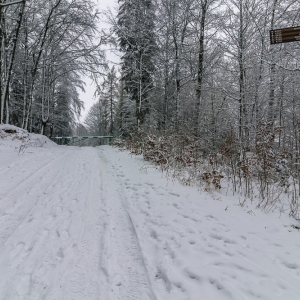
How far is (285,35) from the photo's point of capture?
3.97 meters

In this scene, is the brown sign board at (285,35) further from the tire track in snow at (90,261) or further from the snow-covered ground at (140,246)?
the tire track in snow at (90,261)

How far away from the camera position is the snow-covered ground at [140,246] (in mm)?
1555

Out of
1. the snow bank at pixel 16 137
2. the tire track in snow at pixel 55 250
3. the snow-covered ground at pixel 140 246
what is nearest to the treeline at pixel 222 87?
the snow-covered ground at pixel 140 246

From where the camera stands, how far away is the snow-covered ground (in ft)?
5.10

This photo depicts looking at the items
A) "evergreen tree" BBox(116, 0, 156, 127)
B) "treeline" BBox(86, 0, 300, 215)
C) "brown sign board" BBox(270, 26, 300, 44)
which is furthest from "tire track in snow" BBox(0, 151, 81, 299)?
"evergreen tree" BBox(116, 0, 156, 127)

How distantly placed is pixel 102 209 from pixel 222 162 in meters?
3.42

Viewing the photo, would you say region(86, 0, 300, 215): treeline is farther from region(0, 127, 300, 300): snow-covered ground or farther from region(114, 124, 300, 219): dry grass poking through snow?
region(0, 127, 300, 300): snow-covered ground

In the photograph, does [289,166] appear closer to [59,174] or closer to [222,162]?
[222,162]

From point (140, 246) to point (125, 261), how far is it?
27 cm

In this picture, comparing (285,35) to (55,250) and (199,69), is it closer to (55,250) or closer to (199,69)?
(55,250)

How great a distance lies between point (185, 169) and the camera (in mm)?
5320

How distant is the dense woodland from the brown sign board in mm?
513

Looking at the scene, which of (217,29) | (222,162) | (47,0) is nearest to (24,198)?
(222,162)

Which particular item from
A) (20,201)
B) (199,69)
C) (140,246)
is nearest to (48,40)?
(199,69)
